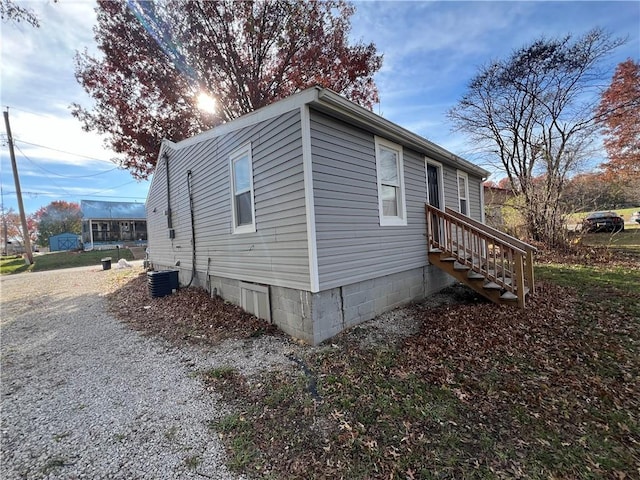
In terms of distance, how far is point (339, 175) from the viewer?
4.63 m

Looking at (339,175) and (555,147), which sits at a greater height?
(555,147)

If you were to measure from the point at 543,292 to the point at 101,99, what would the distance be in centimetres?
1537

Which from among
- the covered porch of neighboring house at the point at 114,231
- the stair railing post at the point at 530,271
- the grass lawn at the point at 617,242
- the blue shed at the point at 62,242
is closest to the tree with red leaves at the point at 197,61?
the stair railing post at the point at 530,271

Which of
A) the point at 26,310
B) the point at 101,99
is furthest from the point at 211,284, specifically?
the point at 101,99

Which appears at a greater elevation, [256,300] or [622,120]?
[622,120]

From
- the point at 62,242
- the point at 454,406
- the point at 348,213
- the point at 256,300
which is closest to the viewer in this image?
the point at 454,406

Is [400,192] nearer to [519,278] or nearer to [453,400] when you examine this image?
[519,278]

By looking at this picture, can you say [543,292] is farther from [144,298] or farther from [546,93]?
[546,93]

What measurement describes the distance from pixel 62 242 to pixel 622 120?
42539mm

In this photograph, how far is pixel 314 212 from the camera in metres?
4.11

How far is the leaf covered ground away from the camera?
216 centimetres

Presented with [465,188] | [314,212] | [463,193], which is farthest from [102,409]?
[465,188]

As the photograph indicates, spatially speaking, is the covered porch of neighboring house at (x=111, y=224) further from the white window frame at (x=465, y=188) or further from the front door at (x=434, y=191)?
the white window frame at (x=465, y=188)

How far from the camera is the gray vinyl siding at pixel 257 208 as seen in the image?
4.30 metres
